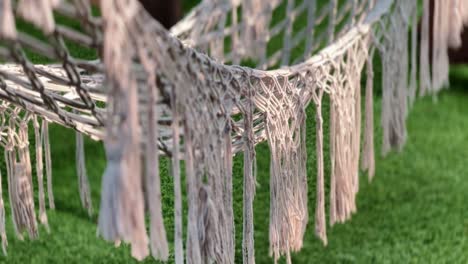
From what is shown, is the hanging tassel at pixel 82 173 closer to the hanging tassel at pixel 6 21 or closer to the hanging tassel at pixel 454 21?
the hanging tassel at pixel 454 21

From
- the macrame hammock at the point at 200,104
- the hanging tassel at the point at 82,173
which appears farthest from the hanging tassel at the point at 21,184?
the hanging tassel at the point at 82,173

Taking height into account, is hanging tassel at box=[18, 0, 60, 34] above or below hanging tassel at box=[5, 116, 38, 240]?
above

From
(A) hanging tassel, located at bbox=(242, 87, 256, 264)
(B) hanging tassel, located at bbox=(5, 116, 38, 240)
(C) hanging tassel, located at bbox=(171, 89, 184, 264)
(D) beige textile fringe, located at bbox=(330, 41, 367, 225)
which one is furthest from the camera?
(D) beige textile fringe, located at bbox=(330, 41, 367, 225)

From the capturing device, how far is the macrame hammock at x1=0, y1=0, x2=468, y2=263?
0.73m

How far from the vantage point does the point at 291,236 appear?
4.22 ft

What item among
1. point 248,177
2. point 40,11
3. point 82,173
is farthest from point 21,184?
point 40,11

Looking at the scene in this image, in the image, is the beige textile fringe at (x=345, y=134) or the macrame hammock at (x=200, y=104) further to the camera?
the beige textile fringe at (x=345, y=134)

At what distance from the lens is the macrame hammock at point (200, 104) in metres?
0.73

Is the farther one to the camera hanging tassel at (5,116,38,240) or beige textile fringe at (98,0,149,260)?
hanging tassel at (5,116,38,240)

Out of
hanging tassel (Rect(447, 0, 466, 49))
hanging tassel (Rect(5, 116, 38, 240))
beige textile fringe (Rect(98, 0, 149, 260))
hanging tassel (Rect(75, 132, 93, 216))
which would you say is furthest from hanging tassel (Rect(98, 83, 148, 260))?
hanging tassel (Rect(447, 0, 466, 49))

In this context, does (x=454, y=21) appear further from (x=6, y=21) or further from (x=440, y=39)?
(x=6, y=21)

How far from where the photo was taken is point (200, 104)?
3.11ft

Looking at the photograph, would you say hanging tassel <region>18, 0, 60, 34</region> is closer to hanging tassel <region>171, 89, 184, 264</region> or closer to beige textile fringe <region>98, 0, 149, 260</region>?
beige textile fringe <region>98, 0, 149, 260</region>

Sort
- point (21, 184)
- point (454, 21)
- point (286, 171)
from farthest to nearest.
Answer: point (454, 21) < point (21, 184) < point (286, 171)
